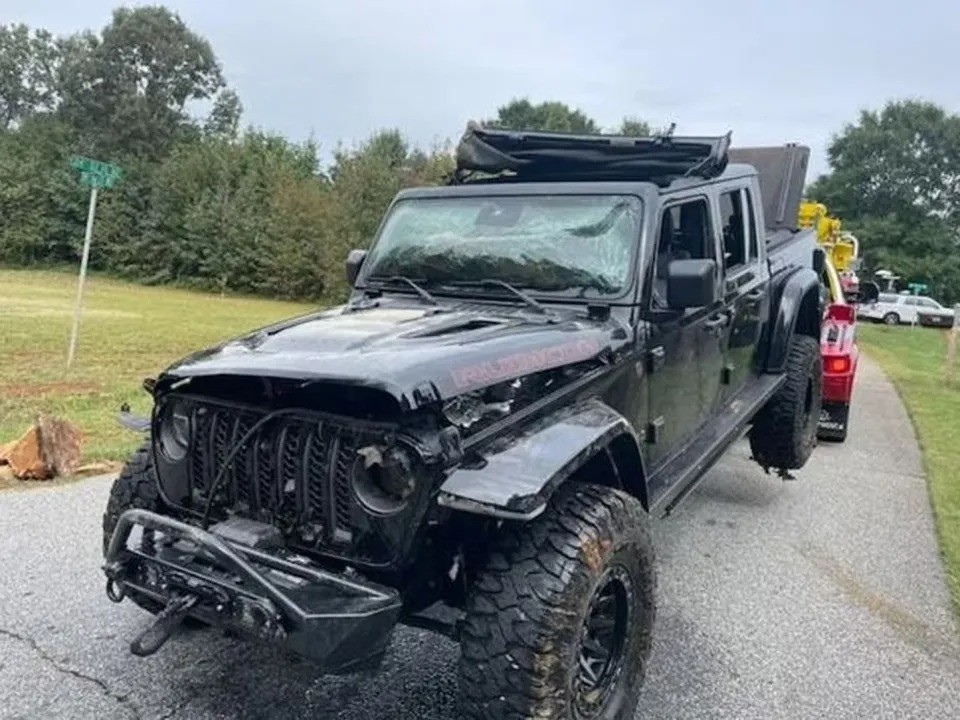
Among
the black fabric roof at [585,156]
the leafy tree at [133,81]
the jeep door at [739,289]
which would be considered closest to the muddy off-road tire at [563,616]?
the jeep door at [739,289]

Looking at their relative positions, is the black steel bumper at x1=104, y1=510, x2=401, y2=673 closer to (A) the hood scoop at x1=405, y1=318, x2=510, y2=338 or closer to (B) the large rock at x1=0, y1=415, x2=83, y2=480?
(A) the hood scoop at x1=405, y1=318, x2=510, y2=338

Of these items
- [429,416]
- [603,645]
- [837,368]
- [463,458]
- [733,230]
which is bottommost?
[603,645]

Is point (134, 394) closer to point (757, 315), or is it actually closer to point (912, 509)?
point (757, 315)

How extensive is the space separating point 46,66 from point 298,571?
57307mm

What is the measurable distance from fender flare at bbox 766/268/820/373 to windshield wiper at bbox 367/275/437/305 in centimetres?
259

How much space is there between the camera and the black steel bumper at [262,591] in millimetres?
2195

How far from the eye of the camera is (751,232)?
504cm

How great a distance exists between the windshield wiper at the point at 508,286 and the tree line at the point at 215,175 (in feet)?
63.9

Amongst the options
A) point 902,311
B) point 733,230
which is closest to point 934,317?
point 902,311

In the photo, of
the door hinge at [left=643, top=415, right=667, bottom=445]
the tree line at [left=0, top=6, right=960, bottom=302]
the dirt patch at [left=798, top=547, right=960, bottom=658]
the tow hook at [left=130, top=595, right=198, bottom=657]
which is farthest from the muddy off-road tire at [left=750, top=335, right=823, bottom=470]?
the tree line at [left=0, top=6, right=960, bottom=302]

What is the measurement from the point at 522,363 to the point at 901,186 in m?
52.8

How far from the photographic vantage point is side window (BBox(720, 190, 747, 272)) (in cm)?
455

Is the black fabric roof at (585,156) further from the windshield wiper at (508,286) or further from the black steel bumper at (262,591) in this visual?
the black steel bumper at (262,591)

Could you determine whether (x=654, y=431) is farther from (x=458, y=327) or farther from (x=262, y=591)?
(x=262, y=591)
